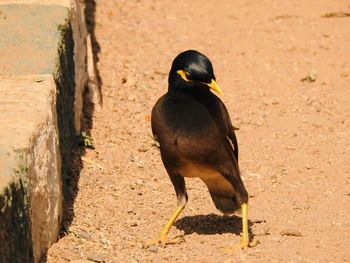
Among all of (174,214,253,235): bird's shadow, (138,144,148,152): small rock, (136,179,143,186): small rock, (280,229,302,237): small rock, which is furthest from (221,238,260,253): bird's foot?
(138,144,148,152): small rock

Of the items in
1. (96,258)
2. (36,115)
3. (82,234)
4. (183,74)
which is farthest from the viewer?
(82,234)

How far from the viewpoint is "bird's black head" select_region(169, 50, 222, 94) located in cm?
480

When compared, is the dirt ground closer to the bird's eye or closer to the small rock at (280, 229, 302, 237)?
the small rock at (280, 229, 302, 237)

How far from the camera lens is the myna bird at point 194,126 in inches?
Result: 191

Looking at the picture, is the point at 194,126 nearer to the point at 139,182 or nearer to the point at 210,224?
the point at 210,224

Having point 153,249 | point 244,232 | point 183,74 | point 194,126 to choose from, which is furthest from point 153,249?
point 183,74

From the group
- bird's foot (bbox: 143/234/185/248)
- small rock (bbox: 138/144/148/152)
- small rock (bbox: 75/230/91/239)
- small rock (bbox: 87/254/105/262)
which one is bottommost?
small rock (bbox: 138/144/148/152)

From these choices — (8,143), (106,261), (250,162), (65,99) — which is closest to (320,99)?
(250,162)

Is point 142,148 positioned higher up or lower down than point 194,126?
lower down

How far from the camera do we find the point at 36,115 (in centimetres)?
459

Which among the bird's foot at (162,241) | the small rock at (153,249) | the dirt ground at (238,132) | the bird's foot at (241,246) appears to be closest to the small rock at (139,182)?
the dirt ground at (238,132)

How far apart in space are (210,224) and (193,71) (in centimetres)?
132

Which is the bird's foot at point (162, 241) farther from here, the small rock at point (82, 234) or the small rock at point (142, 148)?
the small rock at point (142, 148)

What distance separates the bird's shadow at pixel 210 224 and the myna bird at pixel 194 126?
1.39 ft
